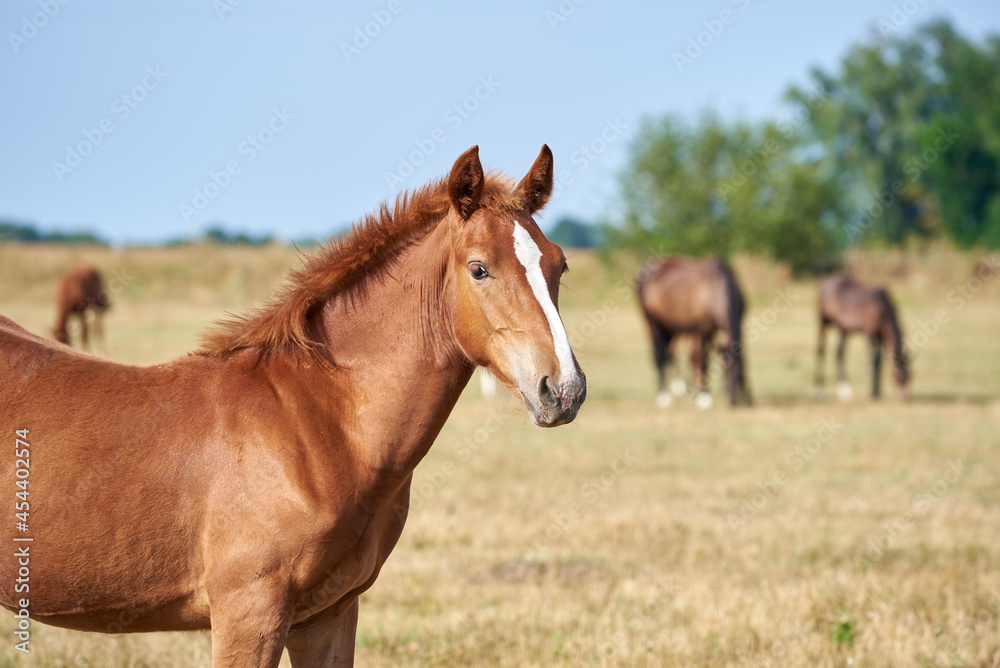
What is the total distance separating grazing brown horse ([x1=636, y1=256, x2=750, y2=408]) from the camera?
46.4 ft

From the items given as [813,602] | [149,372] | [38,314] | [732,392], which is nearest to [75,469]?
[149,372]

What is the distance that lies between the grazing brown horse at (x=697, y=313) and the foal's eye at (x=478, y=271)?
11716mm

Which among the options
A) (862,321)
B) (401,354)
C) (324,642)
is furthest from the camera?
(862,321)

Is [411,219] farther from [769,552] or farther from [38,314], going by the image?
[38,314]

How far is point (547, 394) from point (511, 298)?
0.36 m

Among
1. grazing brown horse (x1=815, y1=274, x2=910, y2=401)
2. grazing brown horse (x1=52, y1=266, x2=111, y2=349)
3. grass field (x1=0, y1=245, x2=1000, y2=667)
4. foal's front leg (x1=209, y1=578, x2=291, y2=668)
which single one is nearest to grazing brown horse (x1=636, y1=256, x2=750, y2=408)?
grass field (x1=0, y1=245, x2=1000, y2=667)

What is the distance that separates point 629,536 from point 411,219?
4.37 metres

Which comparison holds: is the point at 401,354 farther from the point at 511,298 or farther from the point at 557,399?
the point at 557,399

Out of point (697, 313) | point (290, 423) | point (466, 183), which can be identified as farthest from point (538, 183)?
point (697, 313)

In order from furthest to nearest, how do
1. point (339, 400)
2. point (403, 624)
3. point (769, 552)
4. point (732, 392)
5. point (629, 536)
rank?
1. point (732, 392)
2. point (629, 536)
3. point (769, 552)
4. point (403, 624)
5. point (339, 400)

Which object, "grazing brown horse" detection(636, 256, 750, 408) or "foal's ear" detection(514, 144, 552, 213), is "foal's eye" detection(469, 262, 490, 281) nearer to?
"foal's ear" detection(514, 144, 552, 213)

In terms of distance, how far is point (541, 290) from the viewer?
8.63 ft

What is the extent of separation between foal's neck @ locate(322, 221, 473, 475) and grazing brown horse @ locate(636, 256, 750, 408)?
11.6 metres

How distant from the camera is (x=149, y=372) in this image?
9.46ft
